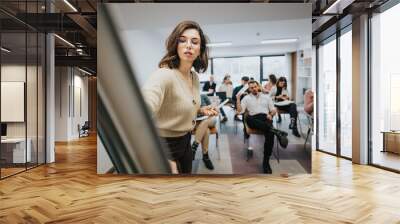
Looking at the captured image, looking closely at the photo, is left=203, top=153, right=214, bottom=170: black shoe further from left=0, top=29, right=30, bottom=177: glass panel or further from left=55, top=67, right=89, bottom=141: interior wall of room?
left=55, top=67, right=89, bottom=141: interior wall of room

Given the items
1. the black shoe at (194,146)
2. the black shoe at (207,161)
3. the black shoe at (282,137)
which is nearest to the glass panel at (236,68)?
the black shoe at (282,137)

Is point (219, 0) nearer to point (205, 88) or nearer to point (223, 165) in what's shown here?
point (205, 88)

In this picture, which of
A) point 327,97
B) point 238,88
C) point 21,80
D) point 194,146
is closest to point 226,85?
point 238,88

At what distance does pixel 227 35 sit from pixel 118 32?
1.81 meters

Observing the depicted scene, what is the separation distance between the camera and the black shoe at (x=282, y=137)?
19.8 feet

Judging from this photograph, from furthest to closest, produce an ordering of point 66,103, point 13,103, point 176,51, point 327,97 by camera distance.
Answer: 1. point 66,103
2. point 327,97
3. point 13,103
4. point 176,51

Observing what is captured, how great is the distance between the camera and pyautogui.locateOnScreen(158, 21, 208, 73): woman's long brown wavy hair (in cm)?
582

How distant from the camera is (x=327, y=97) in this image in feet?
31.6

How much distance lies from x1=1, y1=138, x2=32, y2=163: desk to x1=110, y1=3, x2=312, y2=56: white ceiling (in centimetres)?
279

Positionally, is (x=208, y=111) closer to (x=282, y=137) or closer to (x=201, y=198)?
(x=282, y=137)

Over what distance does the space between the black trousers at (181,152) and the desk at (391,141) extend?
3810 millimetres

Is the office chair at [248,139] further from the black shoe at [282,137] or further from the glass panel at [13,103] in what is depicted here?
the glass panel at [13,103]

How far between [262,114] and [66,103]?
1017 centimetres

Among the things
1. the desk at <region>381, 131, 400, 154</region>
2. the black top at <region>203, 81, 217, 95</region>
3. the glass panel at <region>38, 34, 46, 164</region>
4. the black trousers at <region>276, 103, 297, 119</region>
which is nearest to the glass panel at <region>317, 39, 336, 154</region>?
the desk at <region>381, 131, 400, 154</region>
